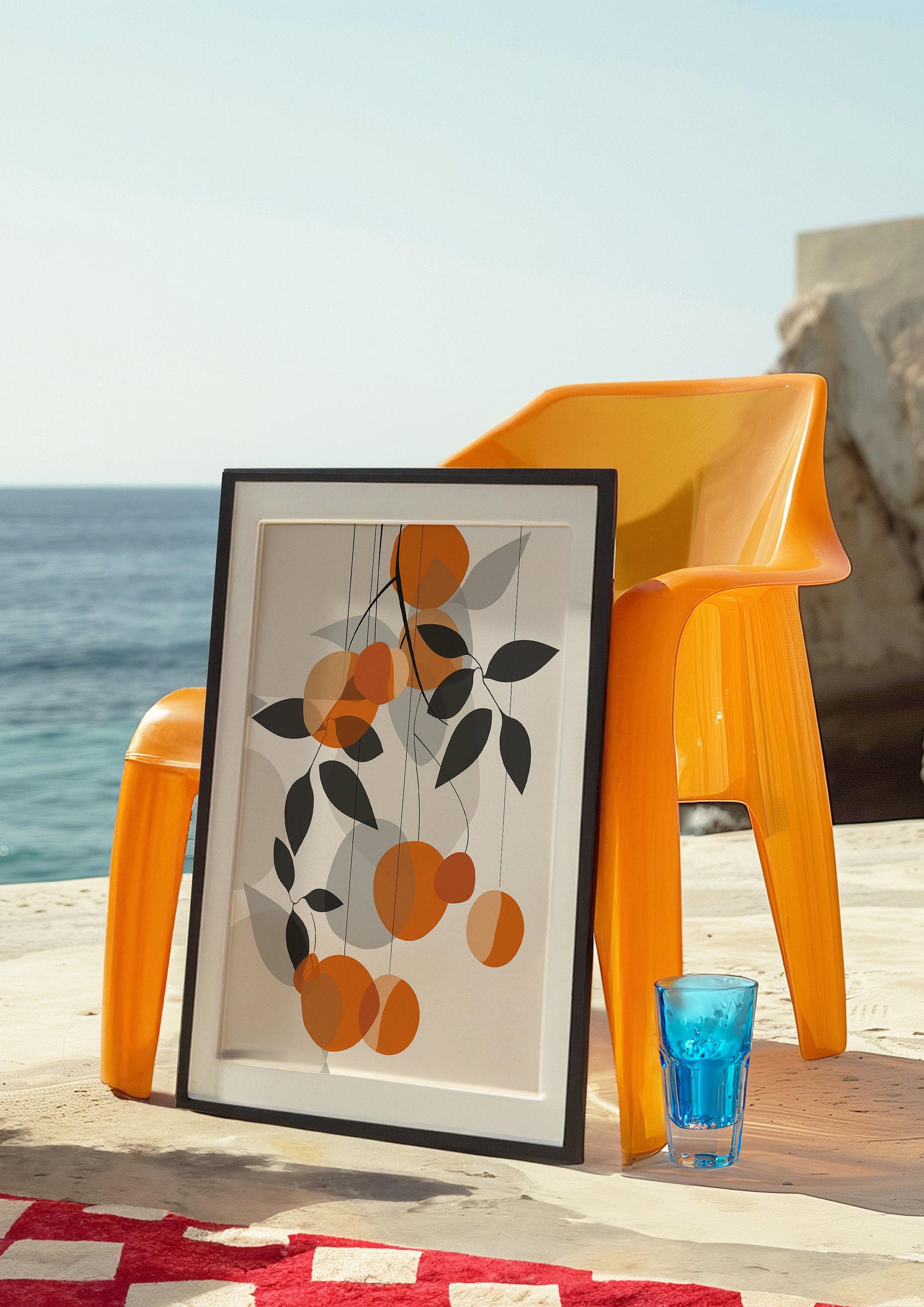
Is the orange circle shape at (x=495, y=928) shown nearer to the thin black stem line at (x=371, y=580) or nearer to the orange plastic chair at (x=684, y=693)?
the orange plastic chair at (x=684, y=693)

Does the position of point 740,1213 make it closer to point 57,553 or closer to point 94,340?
point 57,553

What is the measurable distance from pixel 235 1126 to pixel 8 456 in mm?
49701

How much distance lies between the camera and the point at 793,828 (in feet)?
7.25

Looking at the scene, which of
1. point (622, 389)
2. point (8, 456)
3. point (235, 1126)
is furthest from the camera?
point (8, 456)

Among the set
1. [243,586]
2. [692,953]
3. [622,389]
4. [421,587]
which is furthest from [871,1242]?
[622,389]

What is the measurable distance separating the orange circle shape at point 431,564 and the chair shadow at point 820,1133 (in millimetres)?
849

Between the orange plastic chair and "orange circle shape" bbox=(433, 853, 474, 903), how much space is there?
0.19 m

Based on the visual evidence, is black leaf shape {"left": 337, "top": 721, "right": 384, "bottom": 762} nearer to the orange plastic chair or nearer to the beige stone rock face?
the orange plastic chair

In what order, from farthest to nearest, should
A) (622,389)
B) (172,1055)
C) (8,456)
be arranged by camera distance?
1. (8,456)
2. (622,389)
3. (172,1055)

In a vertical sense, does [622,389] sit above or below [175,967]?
above

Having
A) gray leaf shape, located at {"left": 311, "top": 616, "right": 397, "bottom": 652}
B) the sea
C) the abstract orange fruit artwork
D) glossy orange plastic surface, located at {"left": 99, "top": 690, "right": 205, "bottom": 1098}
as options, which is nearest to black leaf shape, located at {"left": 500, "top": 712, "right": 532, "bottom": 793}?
the abstract orange fruit artwork

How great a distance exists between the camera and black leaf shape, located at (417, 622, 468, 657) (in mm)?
1880

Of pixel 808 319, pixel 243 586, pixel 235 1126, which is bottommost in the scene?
pixel 235 1126

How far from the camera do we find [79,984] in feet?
8.95
